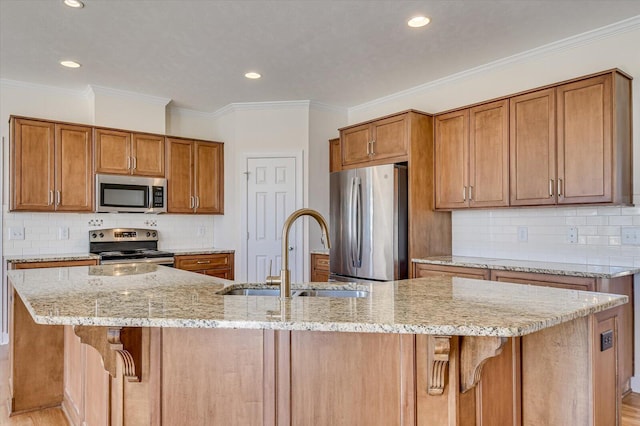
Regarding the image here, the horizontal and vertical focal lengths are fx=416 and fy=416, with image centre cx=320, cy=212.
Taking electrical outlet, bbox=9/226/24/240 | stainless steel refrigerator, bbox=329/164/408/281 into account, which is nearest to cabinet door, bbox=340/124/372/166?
stainless steel refrigerator, bbox=329/164/408/281

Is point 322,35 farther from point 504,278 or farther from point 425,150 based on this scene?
point 504,278

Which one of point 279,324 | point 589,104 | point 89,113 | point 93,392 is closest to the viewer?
point 279,324

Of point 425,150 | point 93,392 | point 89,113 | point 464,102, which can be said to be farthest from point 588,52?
point 89,113

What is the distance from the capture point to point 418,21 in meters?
3.00

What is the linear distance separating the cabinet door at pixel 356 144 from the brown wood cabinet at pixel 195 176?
168 centimetres

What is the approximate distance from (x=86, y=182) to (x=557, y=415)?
14.4 feet

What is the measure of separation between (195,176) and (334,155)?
5.60 feet

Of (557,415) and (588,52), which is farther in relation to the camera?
(588,52)

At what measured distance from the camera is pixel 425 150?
3969 mm

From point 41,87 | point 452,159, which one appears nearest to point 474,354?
point 452,159

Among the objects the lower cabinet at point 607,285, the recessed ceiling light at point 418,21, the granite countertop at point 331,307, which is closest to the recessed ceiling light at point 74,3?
the granite countertop at point 331,307

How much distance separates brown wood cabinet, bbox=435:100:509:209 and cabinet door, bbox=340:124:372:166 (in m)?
0.71

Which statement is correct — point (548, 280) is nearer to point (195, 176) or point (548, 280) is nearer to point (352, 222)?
point (352, 222)

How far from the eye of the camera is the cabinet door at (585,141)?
2.86 m
